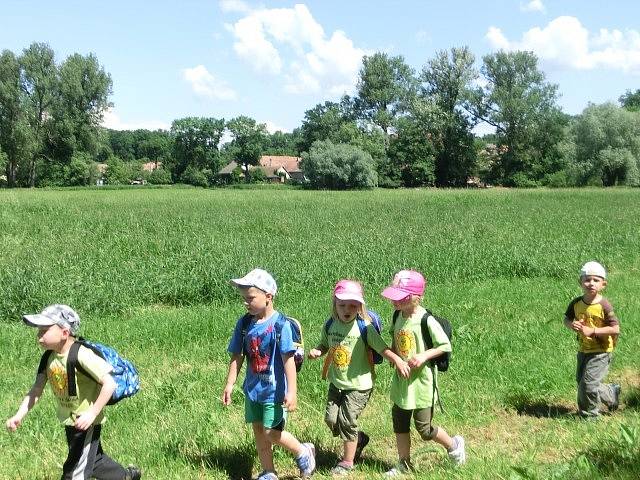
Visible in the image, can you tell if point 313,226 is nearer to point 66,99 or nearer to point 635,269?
point 635,269

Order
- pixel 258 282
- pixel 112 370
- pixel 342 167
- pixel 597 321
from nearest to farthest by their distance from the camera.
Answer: pixel 112 370 < pixel 258 282 < pixel 597 321 < pixel 342 167

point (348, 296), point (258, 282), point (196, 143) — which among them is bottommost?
point (348, 296)

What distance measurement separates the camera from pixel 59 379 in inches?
158

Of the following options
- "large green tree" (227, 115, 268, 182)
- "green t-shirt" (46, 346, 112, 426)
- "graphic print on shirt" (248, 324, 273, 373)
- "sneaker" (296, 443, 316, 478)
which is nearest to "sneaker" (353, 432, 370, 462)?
"sneaker" (296, 443, 316, 478)

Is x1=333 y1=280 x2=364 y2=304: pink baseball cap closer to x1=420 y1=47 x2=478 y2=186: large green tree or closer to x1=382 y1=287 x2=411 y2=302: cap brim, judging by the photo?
x1=382 y1=287 x2=411 y2=302: cap brim

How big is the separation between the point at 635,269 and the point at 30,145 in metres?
69.7

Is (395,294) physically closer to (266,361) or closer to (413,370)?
(413,370)

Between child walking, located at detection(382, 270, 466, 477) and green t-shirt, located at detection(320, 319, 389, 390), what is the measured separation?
21cm

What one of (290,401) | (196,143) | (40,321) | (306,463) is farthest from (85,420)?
(196,143)

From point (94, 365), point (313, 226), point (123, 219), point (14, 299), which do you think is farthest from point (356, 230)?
point (94, 365)

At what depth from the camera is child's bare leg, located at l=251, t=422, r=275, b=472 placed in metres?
4.53

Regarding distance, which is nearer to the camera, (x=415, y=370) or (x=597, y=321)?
(x=415, y=370)

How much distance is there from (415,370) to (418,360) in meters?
0.21

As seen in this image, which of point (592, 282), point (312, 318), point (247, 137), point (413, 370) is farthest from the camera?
point (247, 137)
